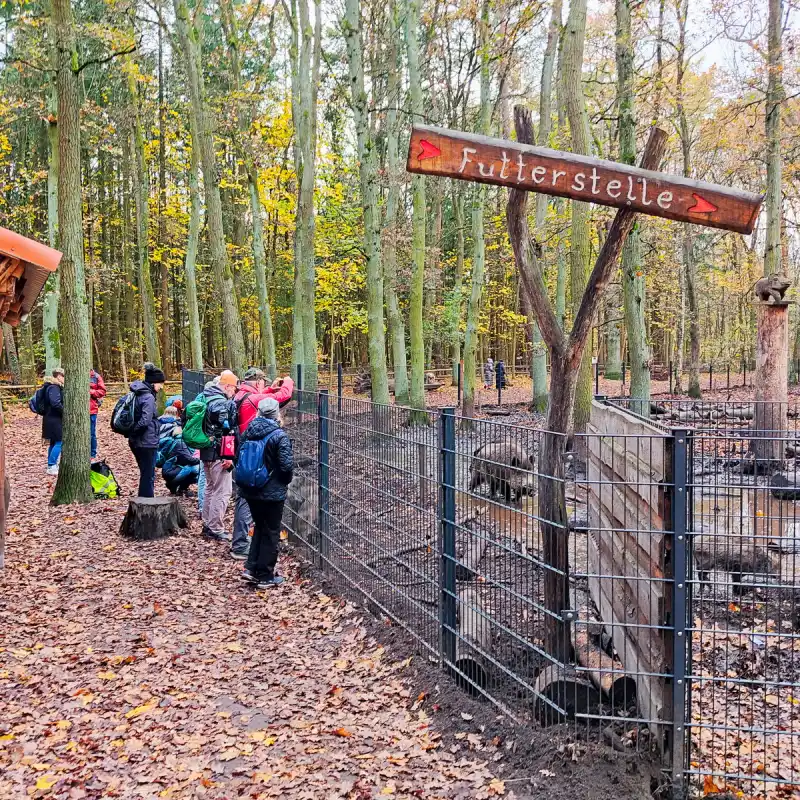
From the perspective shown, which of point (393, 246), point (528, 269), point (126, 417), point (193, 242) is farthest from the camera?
point (193, 242)

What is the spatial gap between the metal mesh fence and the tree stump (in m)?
2.99

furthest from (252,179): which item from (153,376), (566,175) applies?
(566,175)

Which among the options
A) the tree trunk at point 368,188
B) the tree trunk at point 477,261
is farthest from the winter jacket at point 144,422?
the tree trunk at point 477,261

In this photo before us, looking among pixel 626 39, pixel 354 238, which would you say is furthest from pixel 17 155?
pixel 626 39

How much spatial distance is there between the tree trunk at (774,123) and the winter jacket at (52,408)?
44.2 feet

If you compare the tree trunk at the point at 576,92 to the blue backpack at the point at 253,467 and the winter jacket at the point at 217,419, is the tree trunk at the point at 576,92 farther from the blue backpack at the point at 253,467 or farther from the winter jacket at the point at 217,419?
the blue backpack at the point at 253,467

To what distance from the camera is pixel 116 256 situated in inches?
1331

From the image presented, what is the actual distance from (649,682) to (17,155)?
31.0 m

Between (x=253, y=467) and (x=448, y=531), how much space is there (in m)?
2.54

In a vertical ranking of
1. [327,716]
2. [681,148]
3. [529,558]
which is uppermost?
[681,148]

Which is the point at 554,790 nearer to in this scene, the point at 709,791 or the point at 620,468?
the point at 709,791

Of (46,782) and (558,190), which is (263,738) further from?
(558,190)

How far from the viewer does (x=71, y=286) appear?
1025 cm

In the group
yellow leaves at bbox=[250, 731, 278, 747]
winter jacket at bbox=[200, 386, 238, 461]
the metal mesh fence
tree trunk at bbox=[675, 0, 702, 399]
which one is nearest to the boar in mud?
the metal mesh fence
